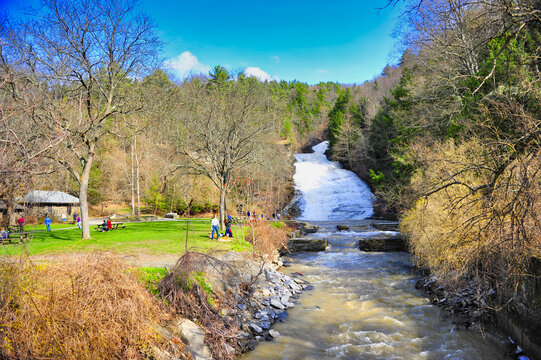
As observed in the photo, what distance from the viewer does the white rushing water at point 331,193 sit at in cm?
3703

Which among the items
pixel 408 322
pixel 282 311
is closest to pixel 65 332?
pixel 282 311

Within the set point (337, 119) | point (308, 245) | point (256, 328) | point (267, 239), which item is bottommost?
point (256, 328)

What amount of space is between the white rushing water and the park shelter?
26339 millimetres

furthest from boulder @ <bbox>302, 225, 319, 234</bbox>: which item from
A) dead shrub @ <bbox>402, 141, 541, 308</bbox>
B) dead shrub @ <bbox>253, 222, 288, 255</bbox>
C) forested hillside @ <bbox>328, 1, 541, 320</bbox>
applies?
dead shrub @ <bbox>402, 141, 541, 308</bbox>

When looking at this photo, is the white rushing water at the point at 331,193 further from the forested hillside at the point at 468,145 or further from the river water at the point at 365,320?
the river water at the point at 365,320

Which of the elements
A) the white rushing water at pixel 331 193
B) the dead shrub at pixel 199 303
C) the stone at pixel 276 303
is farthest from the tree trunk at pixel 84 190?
the white rushing water at pixel 331 193

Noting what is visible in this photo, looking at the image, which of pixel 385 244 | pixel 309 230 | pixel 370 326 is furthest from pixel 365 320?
pixel 309 230

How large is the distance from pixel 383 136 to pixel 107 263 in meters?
39.6

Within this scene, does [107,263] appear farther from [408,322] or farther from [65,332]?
[408,322]

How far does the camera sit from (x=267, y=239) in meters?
16.8

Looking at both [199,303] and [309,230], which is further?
[309,230]

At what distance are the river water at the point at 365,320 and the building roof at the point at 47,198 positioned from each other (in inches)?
1035

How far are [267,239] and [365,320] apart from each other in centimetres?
834

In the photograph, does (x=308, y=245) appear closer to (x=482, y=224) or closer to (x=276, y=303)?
(x=276, y=303)
